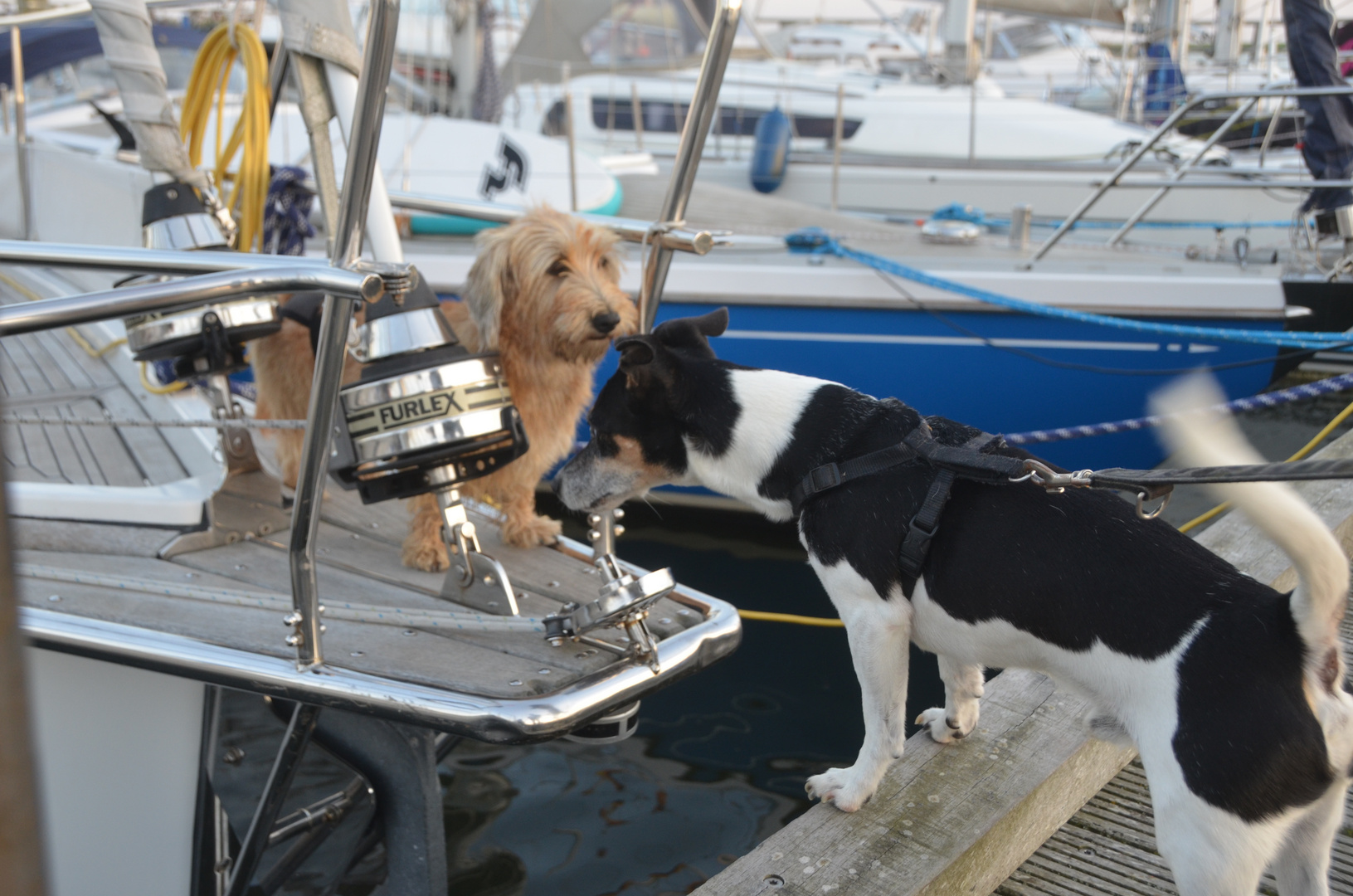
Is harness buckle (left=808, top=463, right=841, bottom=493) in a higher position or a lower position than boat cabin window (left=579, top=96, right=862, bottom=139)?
lower

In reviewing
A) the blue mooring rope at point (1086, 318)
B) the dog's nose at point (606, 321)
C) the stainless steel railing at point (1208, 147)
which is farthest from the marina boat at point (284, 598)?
the stainless steel railing at point (1208, 147)

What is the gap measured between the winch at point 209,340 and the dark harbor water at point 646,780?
537 mm

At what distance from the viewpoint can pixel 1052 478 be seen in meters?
1.91

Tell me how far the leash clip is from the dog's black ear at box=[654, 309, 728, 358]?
3.00ft

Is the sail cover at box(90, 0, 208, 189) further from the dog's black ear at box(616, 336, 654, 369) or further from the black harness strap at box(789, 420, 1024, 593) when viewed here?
the black harness strap at box(789, 420, 1024, 593)

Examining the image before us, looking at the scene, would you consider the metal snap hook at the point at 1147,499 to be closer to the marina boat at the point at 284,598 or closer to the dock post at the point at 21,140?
the marina boat at the point at 284,598

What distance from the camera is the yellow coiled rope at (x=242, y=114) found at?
129 inches

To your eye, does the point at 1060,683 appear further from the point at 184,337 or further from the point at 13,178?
the point at 13,178

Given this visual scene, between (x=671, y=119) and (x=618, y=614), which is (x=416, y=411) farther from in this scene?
(x=671, y=119)

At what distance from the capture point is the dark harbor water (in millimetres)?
3197

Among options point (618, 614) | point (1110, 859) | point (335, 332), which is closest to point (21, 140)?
point (335, 332)

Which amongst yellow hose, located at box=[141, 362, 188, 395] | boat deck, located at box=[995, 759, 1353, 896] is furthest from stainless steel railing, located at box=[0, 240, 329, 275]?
boat deck, located at box=[995, 759, 1353, 896]

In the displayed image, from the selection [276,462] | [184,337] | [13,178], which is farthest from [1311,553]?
[13,178]

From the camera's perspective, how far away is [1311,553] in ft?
5.32
